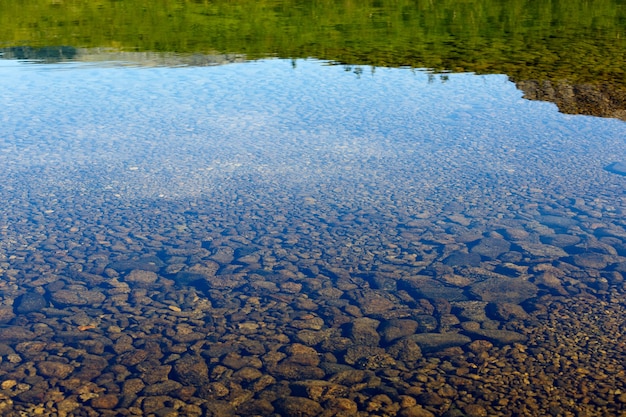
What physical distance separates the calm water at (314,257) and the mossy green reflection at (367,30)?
4.15 meters

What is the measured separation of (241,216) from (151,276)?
1581mm

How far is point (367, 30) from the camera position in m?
21.3

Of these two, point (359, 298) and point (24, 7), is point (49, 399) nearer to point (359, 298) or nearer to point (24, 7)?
point (359, 298)

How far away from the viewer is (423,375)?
518 cm

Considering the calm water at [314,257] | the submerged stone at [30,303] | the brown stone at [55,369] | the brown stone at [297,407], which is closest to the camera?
the brown stone at [297,407]

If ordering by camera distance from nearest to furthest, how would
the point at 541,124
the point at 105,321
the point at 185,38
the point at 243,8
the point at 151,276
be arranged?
the point at 105,321
the point at 151,276
the point at 541,124
the point at 185,38
the point at 243,8

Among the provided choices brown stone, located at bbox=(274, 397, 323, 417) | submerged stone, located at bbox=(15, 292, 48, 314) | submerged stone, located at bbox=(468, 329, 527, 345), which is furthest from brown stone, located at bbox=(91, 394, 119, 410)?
submerged stone, located at bbox=(468, 329, 527, 345)

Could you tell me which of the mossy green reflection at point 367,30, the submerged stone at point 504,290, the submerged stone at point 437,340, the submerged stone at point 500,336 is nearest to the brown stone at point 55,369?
the submerged stone at point 437,340

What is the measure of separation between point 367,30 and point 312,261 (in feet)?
50.9

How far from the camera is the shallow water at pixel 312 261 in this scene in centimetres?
509

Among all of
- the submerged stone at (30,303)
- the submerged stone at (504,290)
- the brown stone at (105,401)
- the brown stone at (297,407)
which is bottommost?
the brown stone at (297,407)

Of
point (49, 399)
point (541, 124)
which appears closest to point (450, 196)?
point (541, 124)

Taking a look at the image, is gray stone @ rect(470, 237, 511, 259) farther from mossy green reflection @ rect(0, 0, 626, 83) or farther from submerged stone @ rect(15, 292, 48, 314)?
mossy green reflection @ rect(0, 0, 626, 83)

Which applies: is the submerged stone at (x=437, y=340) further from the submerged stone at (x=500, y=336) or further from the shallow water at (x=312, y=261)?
the submerged stone at (x=500, y=336)
